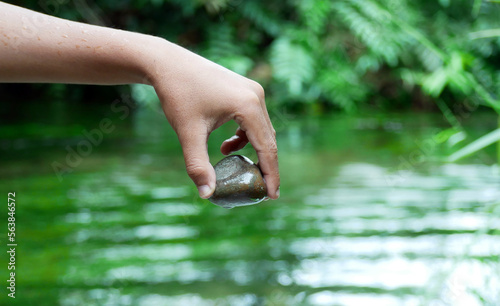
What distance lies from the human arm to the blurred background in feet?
1.79

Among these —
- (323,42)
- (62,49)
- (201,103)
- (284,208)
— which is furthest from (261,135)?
(323,42)

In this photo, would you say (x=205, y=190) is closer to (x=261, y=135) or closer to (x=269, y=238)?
(x=261, y=135)

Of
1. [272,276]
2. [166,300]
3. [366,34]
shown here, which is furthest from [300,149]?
[366,34]

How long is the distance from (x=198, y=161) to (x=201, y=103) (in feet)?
0.20

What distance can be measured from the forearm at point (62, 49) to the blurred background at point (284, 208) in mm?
564

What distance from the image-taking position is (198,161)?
2.02ft

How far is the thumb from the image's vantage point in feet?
2.02

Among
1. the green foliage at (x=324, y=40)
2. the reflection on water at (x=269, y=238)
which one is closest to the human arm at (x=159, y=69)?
the reflection on water at (x=269, y=238)

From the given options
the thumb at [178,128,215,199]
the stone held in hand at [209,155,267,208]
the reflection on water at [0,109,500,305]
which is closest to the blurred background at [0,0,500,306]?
the reflection on water at [0,109,500,305]

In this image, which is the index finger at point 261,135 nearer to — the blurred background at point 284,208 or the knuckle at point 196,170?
the knuckle at point 196,170

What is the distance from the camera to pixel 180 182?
205cm

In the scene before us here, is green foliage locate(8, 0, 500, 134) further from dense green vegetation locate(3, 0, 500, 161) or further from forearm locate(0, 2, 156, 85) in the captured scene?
forearm locate(0, 2, 156, 85)

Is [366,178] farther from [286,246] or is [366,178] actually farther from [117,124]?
[117,124]

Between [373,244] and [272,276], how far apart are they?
318 millimetres
